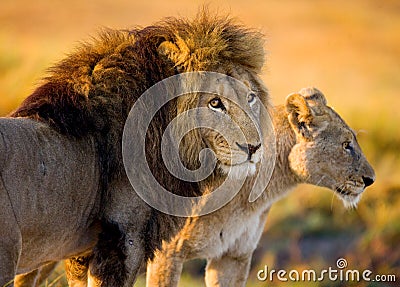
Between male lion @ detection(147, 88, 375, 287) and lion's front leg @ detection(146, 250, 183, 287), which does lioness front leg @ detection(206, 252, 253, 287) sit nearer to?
male lion @ detection(147, 88, 375, 287)

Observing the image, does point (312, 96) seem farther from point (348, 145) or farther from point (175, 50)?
point (175, 50)

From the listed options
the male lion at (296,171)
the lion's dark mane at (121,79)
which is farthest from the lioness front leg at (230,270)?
the lion's dark mane at (121,79)

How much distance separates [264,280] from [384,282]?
1.09 m

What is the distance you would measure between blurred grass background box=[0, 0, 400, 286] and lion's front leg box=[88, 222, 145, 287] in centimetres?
112

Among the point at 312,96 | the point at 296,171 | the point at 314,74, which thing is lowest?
the point at 296,171

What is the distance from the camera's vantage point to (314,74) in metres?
17.5

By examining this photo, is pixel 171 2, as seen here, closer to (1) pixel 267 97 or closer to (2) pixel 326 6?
(2) pixel 326 6

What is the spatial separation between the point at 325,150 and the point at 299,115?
0.33 meters

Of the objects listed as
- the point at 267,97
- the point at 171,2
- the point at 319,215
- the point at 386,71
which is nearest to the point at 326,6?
the point at 171,2

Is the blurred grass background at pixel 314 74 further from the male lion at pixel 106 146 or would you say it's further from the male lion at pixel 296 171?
the male lion at pixel 296 171

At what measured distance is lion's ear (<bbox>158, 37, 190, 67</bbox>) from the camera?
5332mm

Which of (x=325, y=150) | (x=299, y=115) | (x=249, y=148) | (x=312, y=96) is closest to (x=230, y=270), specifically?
(x=325, y=150)

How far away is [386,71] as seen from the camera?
19.1m

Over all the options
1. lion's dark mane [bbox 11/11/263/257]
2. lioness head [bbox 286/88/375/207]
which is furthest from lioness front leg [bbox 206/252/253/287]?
lion's dark mane [bbox 11/11/263/257]
